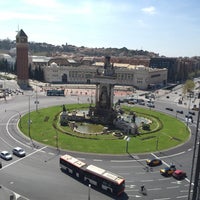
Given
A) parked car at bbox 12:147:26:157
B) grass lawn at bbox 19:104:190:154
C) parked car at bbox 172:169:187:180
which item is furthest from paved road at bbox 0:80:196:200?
grass lawn at bbox 19:104:190:154

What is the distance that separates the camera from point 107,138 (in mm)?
76000

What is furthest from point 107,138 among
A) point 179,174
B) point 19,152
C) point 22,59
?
point 22,59

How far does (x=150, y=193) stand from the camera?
47.8 meters

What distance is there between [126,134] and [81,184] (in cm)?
3339

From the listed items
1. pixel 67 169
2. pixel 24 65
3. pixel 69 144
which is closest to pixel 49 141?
pixel 69 144

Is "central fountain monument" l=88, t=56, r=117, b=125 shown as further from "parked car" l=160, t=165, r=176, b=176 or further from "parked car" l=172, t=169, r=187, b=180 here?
"parked car" l=172, t=169, r=187, b=180

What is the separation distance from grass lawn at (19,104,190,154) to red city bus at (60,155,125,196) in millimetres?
12608

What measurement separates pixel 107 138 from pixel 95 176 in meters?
27.7

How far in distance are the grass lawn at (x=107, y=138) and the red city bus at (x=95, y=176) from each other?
12608 millimetres

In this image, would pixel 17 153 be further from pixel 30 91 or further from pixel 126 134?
pixel 30 91

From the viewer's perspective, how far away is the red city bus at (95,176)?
→ 46241 mm

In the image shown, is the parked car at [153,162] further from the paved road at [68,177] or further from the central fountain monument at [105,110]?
the central fountain monument at [105,110]

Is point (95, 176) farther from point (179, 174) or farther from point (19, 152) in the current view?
point (19, 152)

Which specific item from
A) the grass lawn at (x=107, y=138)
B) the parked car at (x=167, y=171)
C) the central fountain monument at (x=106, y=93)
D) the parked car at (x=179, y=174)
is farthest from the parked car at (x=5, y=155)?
the central fountain monument at (x=106, y=93)
